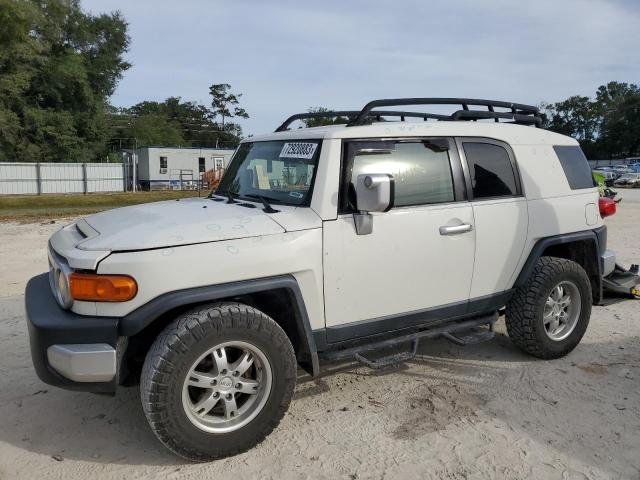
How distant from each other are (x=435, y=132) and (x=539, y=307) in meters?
1.64

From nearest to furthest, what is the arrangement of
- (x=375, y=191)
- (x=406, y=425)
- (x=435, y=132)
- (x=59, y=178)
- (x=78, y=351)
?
(x=78, y=351)
(x=375, y=191)
(x=406, y=425)
(x=435, y=132)
(x=59, y=178)

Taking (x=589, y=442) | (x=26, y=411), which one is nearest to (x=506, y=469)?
(x=589, y=442)

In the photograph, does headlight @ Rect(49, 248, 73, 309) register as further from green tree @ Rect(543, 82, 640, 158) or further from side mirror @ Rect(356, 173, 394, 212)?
green tree @ Rect(543, 82, 640, 158)

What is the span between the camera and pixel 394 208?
138 inches

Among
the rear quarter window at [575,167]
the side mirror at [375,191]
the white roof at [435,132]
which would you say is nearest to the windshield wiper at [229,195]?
the white roof at [435,132]

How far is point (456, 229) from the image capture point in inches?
146

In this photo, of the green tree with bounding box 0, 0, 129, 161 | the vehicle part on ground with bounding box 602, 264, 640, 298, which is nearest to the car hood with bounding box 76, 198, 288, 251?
the vehicle part on ground with bounding box 602, 264, 640, 298

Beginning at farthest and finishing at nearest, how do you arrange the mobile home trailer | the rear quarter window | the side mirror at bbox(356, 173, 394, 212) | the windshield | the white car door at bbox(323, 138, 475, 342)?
1. the mobile home trailer
2. the rear quarter window
3. the windshield
4. the white car door at bbox(323, 138, 475, 342)
5. the side mirror at bbox(356, 173, 394, 212)

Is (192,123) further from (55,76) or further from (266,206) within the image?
(266,206)

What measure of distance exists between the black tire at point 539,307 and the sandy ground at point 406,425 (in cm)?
15

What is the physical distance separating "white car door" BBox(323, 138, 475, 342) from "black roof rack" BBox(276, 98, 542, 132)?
11.8 inches

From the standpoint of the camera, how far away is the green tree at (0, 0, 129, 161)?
3644 cm

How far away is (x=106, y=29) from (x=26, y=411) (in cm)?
5021

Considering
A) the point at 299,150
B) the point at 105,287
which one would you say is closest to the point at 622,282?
the point at 299,150
